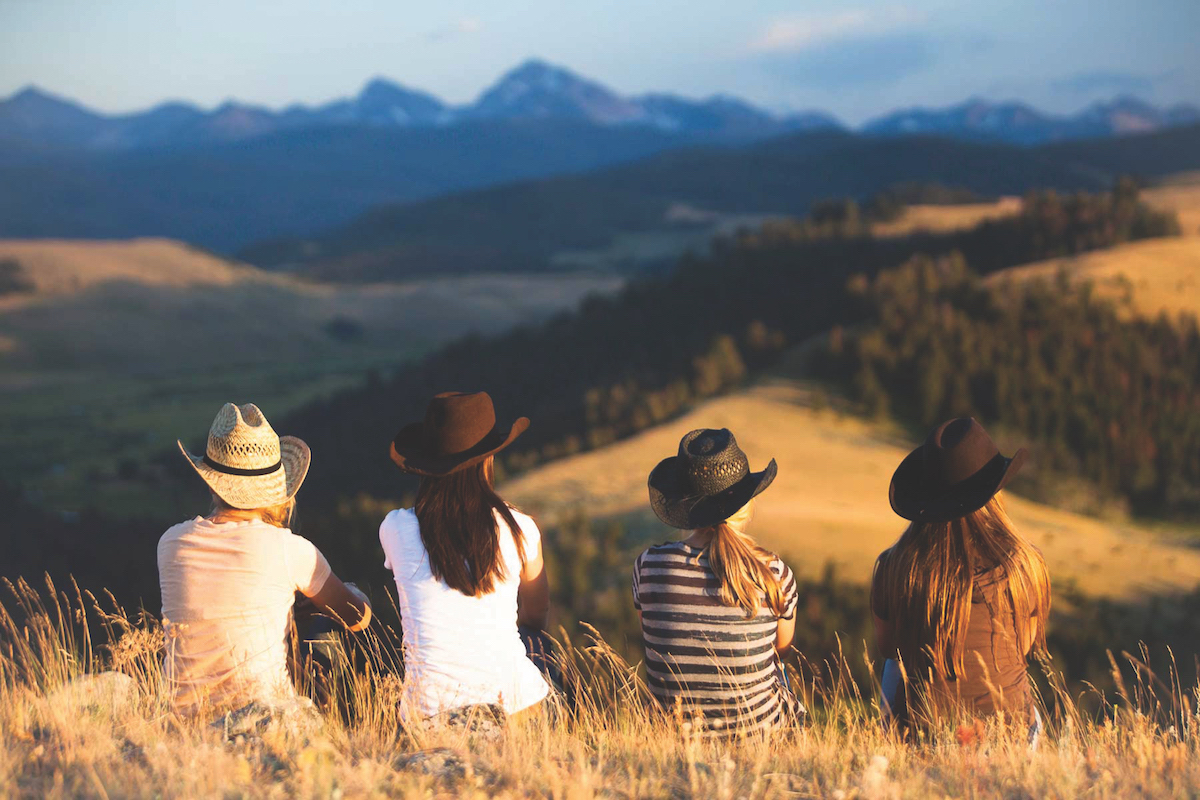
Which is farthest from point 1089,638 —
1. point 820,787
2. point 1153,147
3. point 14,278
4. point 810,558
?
point 1153,147

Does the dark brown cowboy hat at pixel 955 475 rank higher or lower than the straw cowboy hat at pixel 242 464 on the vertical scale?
lower

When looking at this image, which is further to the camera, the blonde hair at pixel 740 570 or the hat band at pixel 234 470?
the hat band at pixel 234 470

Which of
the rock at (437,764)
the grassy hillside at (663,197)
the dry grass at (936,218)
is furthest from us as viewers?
the grassy hillside at (663,197)

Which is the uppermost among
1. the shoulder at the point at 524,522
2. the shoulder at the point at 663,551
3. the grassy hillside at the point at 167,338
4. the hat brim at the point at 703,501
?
the hat brim at the point at 703,501

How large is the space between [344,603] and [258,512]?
1.70ft

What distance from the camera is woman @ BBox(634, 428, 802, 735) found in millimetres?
3855

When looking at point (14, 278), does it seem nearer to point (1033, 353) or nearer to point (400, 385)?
point (400, 385)

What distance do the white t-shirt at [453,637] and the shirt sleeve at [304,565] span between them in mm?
304

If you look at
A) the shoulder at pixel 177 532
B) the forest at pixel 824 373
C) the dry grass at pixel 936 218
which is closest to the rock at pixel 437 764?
the shoulder at pixel 177 532

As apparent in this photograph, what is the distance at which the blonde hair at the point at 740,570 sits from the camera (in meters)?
3.81

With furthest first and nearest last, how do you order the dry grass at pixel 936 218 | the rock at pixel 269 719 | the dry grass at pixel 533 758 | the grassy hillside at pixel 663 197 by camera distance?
the grassy hillside at pixel 663 197 < the dry grass at pixel 936 218 < the rock at pixel 269 719 < the dry grass at pixel 533 758

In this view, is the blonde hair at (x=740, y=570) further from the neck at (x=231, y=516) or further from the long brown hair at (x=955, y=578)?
the neck at (x=231, y=516)

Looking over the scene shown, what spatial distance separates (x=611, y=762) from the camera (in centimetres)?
366

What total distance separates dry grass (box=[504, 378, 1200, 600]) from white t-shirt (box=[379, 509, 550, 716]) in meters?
9.49
